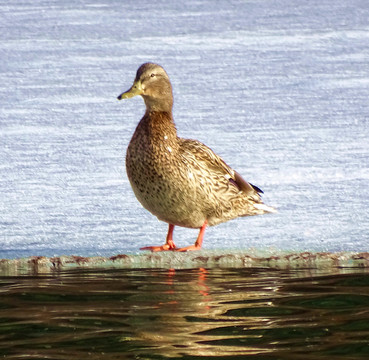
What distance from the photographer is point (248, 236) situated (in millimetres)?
5758

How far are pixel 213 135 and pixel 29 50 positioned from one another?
4220mm

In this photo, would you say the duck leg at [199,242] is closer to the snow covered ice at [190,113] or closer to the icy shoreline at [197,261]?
the snow covered ice at [190,113]

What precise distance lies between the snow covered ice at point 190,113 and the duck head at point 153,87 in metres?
0.67

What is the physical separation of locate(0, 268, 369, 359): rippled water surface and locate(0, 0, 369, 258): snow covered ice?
712 mm

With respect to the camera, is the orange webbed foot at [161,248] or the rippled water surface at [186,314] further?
the orange webbed foot at [161,248]

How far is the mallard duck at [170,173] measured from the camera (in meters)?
5.68

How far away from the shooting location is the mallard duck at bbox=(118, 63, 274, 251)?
18.6 feet

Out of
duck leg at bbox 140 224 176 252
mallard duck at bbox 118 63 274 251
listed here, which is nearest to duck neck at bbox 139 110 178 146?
mallard duck at bbox 118 63 274 251

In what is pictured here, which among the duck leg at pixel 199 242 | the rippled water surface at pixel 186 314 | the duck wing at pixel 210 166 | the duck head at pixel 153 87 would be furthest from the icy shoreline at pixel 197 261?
the duck head at pixel 153 87

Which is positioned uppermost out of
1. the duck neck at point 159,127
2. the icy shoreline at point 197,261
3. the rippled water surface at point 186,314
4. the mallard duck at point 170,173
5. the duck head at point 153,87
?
the duck head at point 153,87

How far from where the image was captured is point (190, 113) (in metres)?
8.73

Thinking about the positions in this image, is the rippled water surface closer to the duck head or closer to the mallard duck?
the mallard duck

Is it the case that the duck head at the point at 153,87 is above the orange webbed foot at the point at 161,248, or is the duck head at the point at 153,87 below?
above

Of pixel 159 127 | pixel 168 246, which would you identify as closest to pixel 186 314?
pixel 168 246
